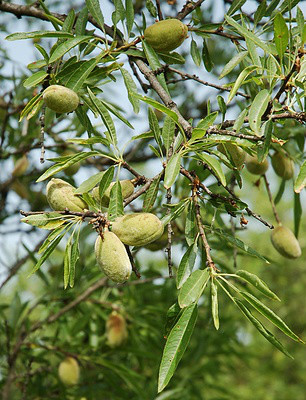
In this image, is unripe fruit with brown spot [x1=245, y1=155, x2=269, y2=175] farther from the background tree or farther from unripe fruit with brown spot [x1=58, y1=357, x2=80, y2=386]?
unripe fruit with brown spot [x1=58, y1=357, x2=80, y2=386]

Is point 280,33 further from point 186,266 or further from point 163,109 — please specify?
point 186,266

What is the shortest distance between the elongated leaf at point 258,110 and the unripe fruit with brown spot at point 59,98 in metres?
0.27

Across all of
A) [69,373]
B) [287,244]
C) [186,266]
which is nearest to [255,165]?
[287,244]

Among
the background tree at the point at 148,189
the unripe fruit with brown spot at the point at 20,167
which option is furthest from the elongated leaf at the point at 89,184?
the unripe fruit with brown spot at the point at 20,167

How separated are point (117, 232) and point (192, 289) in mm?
132

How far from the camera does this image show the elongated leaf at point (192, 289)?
0.70 meters

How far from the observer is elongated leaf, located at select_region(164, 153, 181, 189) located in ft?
2.25

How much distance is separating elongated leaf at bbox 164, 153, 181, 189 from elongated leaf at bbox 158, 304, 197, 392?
6.4 inches

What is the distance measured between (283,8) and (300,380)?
13.5ft

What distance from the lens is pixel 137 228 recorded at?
2.41ft

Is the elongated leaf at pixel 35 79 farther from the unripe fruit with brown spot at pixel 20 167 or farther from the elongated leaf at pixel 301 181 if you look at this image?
the unripe fruit with brown spot at pixel 20 167

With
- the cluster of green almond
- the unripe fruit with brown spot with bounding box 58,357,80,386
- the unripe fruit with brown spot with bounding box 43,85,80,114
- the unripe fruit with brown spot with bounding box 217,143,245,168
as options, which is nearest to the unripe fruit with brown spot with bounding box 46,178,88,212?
the cluster of green almond

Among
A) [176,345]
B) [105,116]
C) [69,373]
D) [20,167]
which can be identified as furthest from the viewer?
[20,167]

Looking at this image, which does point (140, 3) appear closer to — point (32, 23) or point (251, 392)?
point (32, 23)
